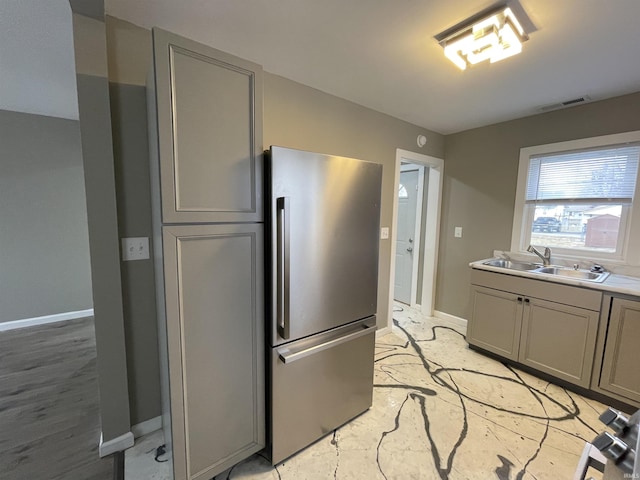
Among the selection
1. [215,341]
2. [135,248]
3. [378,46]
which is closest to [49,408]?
[135,248]

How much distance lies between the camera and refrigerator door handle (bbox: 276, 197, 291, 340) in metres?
1.37

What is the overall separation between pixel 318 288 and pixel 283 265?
0.28 meters

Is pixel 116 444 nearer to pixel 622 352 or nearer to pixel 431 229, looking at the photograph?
pixel 622 352

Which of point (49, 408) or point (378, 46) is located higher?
point (378, 46)

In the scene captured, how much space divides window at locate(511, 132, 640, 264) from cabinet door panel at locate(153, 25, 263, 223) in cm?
290

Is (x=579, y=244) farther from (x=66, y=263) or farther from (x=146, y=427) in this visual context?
(x=66, y=263)

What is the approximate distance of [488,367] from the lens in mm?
2566

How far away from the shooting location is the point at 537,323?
234cm

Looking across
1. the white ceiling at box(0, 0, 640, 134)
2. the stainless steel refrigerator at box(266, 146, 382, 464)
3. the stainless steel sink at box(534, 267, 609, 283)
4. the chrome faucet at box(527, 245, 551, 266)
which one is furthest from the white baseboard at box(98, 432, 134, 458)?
the chrome faucet at box(527, 245, 551, 266)

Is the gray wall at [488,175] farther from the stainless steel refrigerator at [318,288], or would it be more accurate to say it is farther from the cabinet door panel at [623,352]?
the stainless steel refrigerator at [318,288]

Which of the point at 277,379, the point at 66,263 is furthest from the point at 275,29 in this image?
the point at 66,263

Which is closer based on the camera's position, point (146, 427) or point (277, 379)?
point (277, 379)

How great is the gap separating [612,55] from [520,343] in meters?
2.23

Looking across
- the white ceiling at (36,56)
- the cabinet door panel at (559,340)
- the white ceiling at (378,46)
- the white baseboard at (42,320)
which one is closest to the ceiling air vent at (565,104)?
the white ceiling at (378,46)
